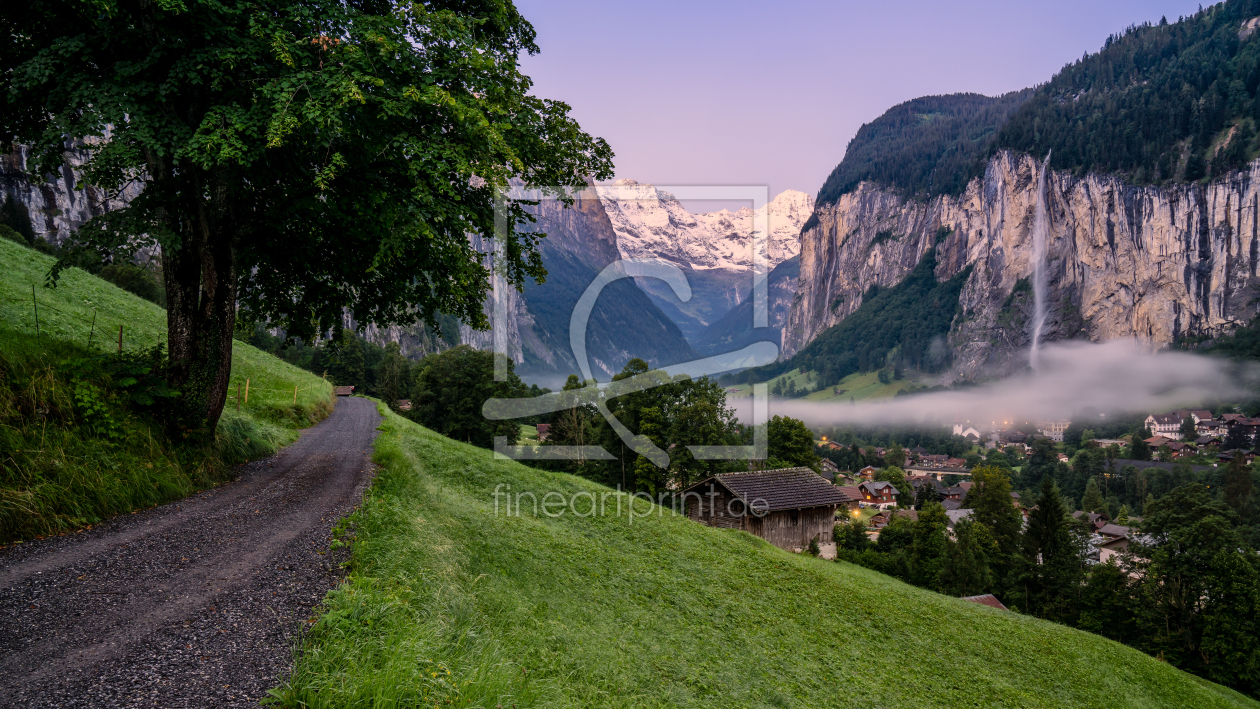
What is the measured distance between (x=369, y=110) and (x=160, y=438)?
654 centimetres

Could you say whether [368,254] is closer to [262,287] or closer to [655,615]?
[262,287]

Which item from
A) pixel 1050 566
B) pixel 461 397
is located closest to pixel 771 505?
pixel 461 397

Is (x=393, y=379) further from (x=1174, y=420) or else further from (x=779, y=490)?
(x=1174, y=420)

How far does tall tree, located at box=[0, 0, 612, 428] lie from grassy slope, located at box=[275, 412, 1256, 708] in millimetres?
4417

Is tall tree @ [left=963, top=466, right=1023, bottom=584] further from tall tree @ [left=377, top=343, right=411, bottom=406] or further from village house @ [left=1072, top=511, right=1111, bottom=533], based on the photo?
tall tree @ [left=377, top=343, right=411, bottom=406]

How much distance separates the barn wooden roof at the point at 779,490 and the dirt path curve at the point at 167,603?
81.9ft

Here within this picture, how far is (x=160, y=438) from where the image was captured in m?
9.93

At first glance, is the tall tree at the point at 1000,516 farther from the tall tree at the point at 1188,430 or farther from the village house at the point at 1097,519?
the tall tree at the point at 1188,430

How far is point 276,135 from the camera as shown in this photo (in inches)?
304

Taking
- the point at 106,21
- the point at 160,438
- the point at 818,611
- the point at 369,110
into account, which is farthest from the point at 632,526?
the point at 106,21

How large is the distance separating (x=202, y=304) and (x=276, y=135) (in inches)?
195

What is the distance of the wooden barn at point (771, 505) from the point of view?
3123cm

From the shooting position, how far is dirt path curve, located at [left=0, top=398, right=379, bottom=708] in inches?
171

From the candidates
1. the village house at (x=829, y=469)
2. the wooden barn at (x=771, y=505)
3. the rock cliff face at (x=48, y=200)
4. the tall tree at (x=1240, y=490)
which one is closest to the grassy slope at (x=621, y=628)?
the wooden barn at (x=771, y=505)
